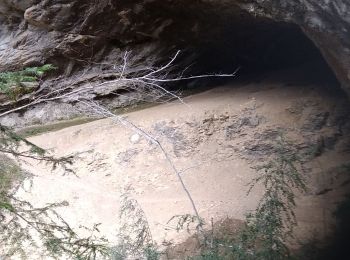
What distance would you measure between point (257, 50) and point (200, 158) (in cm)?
395

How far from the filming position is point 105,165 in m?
7.86

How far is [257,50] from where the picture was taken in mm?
10320

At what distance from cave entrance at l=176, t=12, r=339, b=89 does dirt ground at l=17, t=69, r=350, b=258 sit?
2.75 ft

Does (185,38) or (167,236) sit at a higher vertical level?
(185,38)

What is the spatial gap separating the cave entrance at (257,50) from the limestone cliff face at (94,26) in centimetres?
20

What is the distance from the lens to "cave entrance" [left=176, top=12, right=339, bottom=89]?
28.1 feet

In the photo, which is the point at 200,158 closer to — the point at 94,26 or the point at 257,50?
the point at 94,26

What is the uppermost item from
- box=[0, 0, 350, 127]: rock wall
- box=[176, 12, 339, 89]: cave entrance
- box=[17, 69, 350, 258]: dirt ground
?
box=[0, 0, 350, 127]: rock wall

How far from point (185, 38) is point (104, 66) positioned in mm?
1933

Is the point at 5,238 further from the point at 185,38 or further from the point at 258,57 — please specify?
the point at 258,57

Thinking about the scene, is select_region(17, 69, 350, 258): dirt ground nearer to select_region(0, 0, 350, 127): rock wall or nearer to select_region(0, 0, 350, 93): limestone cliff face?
select_region(0, 0, 350, 127): rock wall

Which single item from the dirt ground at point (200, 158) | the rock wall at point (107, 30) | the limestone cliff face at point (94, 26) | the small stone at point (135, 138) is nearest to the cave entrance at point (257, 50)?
the rock wall at point (107, 30)

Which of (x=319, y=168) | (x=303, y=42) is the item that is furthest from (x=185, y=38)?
(x=319, y=168)

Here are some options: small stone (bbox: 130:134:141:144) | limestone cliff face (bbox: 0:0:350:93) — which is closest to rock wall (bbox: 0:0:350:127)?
limestone cliff face (bbox: 0:0:350:93)
